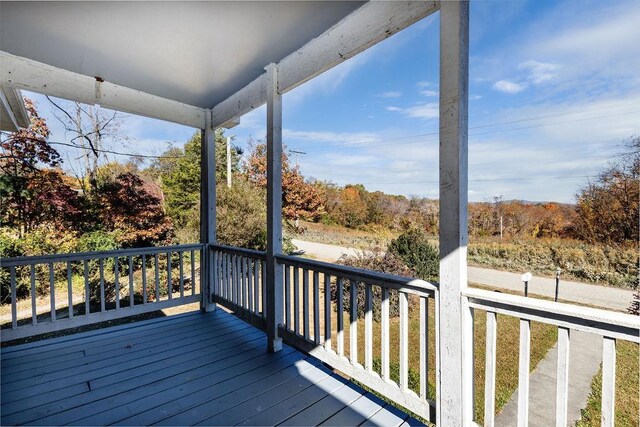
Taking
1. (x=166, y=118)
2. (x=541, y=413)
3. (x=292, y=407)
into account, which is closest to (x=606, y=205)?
(x=541, y=413)

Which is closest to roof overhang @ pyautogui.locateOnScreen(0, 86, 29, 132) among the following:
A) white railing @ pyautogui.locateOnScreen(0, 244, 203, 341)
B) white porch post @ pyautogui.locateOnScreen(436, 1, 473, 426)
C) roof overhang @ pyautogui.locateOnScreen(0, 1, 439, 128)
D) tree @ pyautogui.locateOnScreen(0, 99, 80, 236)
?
roof overhang @ pyautogui.locateOnScreen(0, 1, 439, 128)

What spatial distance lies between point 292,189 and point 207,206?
25.5ft

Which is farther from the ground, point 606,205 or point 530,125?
point 530,125

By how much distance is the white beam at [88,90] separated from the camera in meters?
2.46

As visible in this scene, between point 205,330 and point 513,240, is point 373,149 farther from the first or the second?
point 205,330

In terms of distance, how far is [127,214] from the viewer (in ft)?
17.9

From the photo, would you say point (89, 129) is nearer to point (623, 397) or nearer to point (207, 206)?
point (207, 206)

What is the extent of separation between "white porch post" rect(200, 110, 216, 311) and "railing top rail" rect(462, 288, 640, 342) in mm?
3096

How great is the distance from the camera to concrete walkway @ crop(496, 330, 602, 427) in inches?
101

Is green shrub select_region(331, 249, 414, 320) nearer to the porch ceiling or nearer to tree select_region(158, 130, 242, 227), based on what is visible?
the porch ceiling

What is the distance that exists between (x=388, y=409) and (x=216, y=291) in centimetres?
251

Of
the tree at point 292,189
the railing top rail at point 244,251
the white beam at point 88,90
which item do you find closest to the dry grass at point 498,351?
the railing top rail at point 244,251

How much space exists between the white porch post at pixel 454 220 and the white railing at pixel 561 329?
86mm

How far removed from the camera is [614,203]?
6637mm
